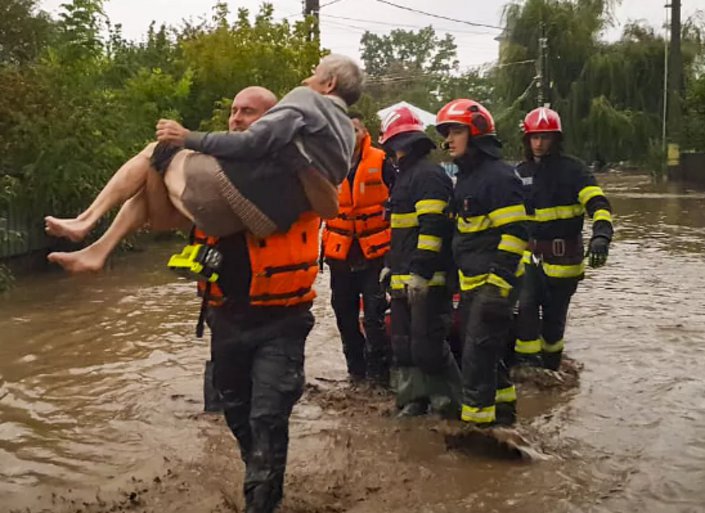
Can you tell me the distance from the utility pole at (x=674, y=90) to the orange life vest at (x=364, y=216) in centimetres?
3129

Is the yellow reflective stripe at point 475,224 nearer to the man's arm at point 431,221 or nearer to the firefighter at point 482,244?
the firefighter at point 482,244

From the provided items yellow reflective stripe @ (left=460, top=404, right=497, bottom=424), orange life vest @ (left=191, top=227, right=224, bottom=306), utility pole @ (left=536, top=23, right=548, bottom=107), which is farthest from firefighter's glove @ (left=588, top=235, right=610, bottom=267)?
utility pole @ (left=536, top=23, right=548, bottom=107)

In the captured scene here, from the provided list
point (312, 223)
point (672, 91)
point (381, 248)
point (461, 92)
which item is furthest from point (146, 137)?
point (461, 92)

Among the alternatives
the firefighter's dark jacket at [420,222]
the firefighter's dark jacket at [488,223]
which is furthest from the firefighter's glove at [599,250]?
the firefighter's dark jacket at [420,222]

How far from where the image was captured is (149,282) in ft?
38.6

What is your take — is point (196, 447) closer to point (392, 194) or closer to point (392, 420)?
point (392, 420)

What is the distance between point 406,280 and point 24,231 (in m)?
8.06

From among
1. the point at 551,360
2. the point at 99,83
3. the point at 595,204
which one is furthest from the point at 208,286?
the point at 99,83

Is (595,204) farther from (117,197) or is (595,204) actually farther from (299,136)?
(117,197)

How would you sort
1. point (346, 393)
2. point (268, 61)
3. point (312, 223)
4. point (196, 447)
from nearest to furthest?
point (312, 223) → point (196, 447) → point (346, 393) → point (268, 61)

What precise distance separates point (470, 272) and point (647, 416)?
156 centimetres

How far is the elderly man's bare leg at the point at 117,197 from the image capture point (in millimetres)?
3604

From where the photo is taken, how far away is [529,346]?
6832 millimetres

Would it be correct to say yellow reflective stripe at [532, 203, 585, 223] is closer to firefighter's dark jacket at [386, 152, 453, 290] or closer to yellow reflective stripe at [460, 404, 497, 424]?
firefighter's dark jacket at [386, 152, 453, 290]
